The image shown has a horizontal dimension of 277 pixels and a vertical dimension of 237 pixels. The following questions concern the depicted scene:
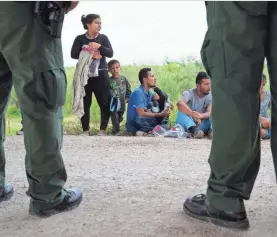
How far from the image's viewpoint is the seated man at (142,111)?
17.5 ft

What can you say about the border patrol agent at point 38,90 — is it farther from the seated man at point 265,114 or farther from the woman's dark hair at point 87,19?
the woman's dark hair at point 87,19

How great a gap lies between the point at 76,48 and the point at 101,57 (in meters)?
0.29

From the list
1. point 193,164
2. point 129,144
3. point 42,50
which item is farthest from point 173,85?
point 42,50

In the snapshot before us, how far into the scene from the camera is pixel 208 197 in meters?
1.94

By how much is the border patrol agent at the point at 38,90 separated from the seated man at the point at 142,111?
3.20 m

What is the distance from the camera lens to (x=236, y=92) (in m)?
1.78

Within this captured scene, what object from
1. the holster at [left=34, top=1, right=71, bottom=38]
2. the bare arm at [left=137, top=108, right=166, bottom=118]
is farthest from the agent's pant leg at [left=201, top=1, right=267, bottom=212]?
the bare arm at [left=137, top=108, right=166, bottom=118]

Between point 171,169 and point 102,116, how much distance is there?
2.48 metres

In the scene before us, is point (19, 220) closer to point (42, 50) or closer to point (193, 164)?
point (42, 50)

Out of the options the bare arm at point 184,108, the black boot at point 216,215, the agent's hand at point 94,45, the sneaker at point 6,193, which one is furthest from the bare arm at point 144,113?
the black boot at point 216,215

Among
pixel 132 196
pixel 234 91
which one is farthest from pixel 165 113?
pixel 234 91

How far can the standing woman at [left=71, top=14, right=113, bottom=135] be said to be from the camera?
5.38 metres

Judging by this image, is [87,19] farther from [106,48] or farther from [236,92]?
[236,92]

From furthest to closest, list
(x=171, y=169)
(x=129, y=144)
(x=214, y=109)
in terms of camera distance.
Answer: (x=129, y=144)
(x=171, y=169)
(x=214, y=109)
